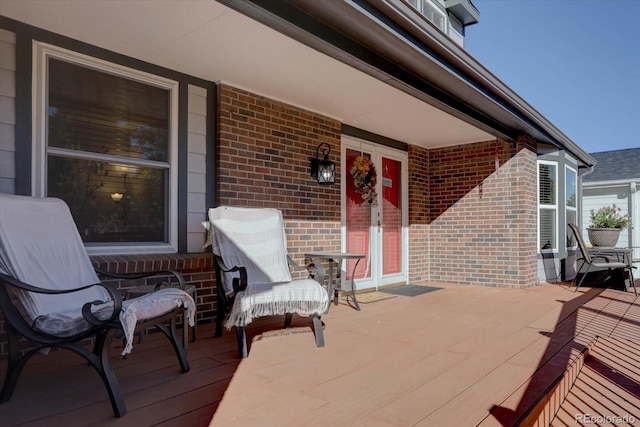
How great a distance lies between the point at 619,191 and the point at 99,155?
11.5 m

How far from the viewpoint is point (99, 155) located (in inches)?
126

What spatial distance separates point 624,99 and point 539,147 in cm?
1343

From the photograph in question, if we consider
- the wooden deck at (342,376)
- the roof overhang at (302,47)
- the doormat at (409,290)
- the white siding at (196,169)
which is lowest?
the doormat at (409,290)

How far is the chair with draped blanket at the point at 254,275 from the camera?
2.72 meters

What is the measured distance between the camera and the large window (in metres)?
6.55

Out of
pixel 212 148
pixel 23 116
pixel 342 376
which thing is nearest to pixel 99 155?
pixel 23 116

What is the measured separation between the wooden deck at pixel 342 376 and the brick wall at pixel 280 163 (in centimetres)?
123

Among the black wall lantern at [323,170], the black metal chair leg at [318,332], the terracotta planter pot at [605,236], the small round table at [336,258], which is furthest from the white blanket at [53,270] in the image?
the terracotta planter pot at [605,236]

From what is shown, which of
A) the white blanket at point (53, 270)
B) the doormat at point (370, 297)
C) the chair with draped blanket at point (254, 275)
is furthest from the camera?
the doormat at point (370, 297)

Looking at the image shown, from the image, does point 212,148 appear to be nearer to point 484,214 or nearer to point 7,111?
point 7,111

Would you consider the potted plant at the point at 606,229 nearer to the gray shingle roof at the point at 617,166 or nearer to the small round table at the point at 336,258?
the gray shingle roof at the point at 617,166

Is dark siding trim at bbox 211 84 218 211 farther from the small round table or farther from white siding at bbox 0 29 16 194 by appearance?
white siding at bbox 0 29 16 194

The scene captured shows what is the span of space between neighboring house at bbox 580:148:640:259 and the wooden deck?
7.36 m

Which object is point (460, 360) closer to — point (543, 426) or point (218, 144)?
point (543, 426)
